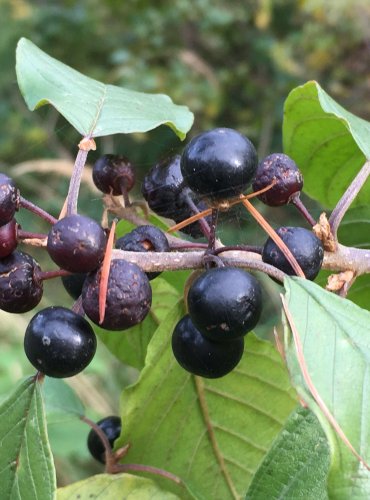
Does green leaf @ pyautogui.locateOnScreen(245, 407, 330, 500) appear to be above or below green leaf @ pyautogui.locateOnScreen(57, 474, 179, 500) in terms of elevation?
above

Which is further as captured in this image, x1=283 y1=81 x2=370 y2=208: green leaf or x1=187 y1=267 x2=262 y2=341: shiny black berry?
x1=283 y1=81 x2=370 y2=208: green leaf

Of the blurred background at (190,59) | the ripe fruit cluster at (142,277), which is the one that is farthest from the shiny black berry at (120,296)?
the blurred background at (190,59)

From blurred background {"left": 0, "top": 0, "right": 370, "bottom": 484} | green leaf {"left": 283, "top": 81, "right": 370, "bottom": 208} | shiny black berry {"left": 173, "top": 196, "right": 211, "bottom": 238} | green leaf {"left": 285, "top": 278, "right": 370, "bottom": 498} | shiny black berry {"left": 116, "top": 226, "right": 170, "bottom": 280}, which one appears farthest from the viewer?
blurred background {"left": 0, "top": 0, "right": 370, "bottom": 484}

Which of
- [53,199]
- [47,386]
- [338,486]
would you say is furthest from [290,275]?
[53,199]

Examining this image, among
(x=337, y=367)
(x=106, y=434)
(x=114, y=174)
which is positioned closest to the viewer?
(x=337, y=367)

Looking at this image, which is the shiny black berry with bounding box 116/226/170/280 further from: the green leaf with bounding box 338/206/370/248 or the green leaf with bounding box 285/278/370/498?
the green leaf with bounding box 338/206/370/248

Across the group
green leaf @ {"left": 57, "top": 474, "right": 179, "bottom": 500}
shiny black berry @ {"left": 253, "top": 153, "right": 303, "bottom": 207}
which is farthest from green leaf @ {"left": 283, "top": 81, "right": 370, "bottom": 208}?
green leaf @ {"left": 57, "top": 474, "right": 179, "bottom": 500}

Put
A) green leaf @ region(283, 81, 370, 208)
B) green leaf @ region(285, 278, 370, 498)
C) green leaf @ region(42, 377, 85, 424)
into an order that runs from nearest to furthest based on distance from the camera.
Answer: green leaf @ region(285, 278, 370, 498) < green leaf @ region(283, 81, 370, 208) < green leaf @ region(42, 377, 85, 424)

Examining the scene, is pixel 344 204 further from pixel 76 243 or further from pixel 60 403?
pixel 60 403

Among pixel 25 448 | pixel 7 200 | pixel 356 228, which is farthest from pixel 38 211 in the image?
pixel 356 228
